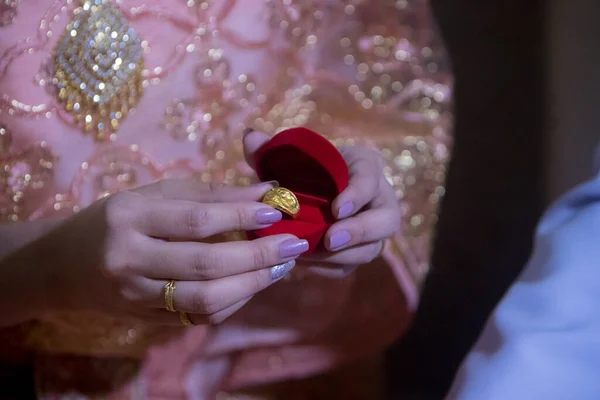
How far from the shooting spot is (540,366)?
40 centimetres

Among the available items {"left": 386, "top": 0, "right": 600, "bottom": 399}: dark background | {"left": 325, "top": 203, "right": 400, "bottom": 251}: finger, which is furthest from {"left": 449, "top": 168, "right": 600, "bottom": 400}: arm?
{"left": 386, "top": 0, "right": 600, "bottom": 399}: dark background

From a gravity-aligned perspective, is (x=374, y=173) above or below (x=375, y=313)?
above

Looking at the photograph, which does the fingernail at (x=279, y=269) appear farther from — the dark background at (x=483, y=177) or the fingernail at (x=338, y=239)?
the dark background at (x=483, y=177)

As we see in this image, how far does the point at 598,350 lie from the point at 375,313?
0.32m

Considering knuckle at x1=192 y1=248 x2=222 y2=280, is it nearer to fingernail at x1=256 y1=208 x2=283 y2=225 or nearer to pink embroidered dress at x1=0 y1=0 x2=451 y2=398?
fingernail at x1=256 y1=208 x2=283 y2=225

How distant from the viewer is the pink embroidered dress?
0.54 m

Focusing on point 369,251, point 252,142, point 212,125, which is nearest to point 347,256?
point 369,251

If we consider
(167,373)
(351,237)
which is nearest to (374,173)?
(351,237)

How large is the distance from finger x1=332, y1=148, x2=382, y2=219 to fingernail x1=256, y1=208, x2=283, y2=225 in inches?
2.7

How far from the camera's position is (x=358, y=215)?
489 millimetres

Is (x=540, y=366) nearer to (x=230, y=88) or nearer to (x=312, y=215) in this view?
(x=312, y=215)

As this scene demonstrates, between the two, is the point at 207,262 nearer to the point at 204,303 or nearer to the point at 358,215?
the point at 204,303

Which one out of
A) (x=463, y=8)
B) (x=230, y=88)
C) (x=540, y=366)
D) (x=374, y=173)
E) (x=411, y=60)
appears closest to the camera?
(x=540, y=366)

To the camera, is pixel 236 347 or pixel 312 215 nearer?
pixel 312 215
